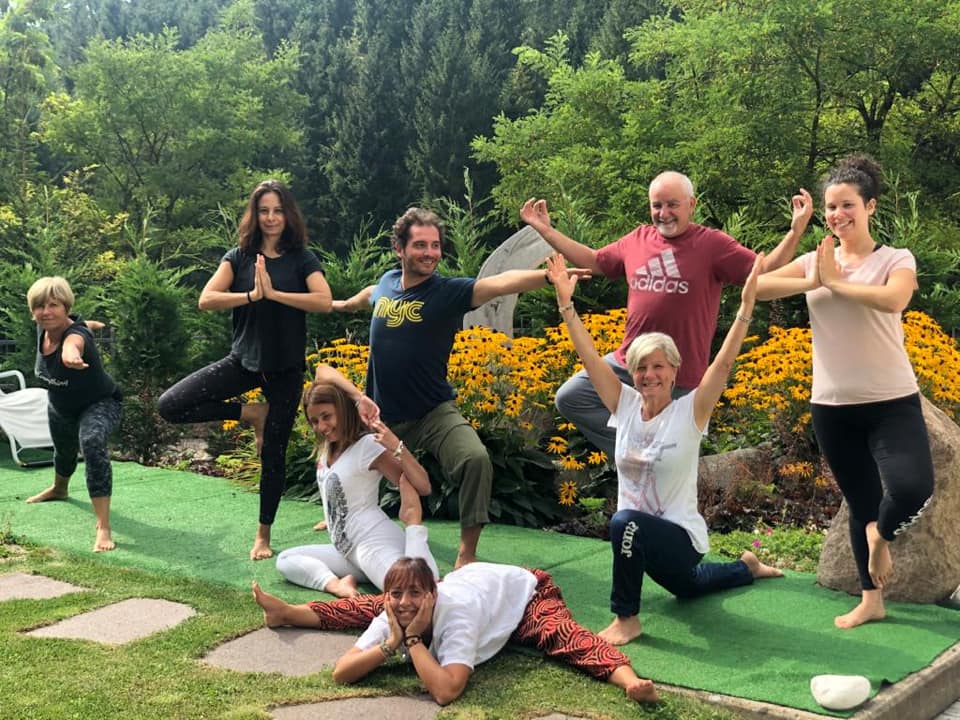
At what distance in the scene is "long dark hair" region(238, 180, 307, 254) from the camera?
17.5 ft

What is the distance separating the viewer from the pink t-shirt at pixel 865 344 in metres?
3.95

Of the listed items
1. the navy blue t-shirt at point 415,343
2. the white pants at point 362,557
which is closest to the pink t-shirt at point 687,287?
the navy blue t-shirt at point 415,343

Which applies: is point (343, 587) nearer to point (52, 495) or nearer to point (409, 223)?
point (409, 223)

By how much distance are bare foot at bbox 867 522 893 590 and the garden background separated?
1.98 m

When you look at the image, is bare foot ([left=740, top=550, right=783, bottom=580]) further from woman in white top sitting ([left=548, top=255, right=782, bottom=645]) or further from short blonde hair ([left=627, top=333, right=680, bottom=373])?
short blonde hair ([left=627, top=333, right=680, bottom=373])

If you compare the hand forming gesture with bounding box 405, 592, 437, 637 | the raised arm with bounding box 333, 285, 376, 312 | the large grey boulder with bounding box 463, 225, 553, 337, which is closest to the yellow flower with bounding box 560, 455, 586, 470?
the raised arm with bounding box 333, 285, 376, 312

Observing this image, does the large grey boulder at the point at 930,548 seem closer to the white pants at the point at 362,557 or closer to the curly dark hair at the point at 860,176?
the curly dark hair at the point at 860,176

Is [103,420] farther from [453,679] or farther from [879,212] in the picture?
[879,212]

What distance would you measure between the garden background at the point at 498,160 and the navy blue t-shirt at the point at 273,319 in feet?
5.02

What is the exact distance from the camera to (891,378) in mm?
3949

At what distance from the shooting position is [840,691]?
10.5 ft

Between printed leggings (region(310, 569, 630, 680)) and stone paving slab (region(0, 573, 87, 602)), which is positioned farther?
stone paving slab (region(0, 573, 87, 602))

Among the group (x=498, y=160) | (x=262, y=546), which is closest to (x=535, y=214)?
(x=262, y=546)

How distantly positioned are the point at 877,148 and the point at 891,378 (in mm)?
15515
